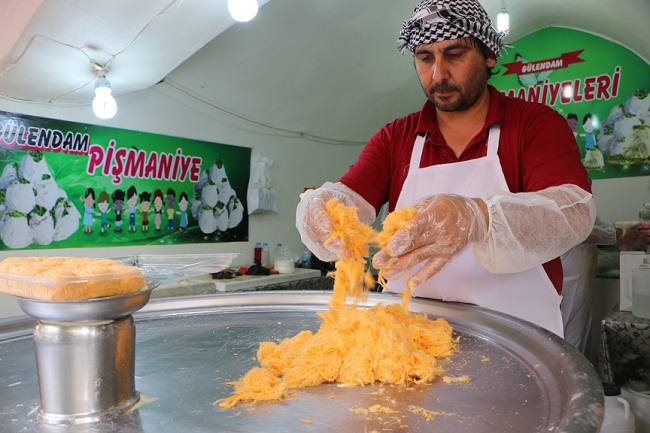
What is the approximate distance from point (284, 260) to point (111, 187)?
2027 mm

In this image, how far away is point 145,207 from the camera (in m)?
4.73

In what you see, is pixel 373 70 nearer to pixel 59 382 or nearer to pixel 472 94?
Answer: pixel 472 94

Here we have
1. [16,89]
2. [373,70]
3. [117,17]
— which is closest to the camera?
[117,17]

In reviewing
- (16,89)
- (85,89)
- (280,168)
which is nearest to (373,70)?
(280,168)

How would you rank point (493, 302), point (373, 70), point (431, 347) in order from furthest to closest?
point (373, 70)
point (493, 302)
point (431, 347)

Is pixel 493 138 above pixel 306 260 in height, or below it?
above


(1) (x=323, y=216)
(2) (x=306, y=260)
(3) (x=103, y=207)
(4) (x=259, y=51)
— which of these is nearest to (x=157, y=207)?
(3) (x=103, y=207)

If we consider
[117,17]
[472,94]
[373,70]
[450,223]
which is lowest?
[450,223]

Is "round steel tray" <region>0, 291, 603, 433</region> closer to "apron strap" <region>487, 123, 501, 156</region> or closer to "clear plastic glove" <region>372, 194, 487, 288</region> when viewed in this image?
"clear plastic glove" <region>372, 194, 487, 288</region>

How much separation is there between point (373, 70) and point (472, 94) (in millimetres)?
4346

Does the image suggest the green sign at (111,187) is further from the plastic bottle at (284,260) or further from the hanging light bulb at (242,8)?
the hanging light bulb at (242,8)

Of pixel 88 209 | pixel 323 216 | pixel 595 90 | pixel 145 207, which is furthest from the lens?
pixel 595 90

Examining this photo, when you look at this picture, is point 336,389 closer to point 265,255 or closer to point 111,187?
point 111,187

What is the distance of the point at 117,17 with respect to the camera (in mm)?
2939
